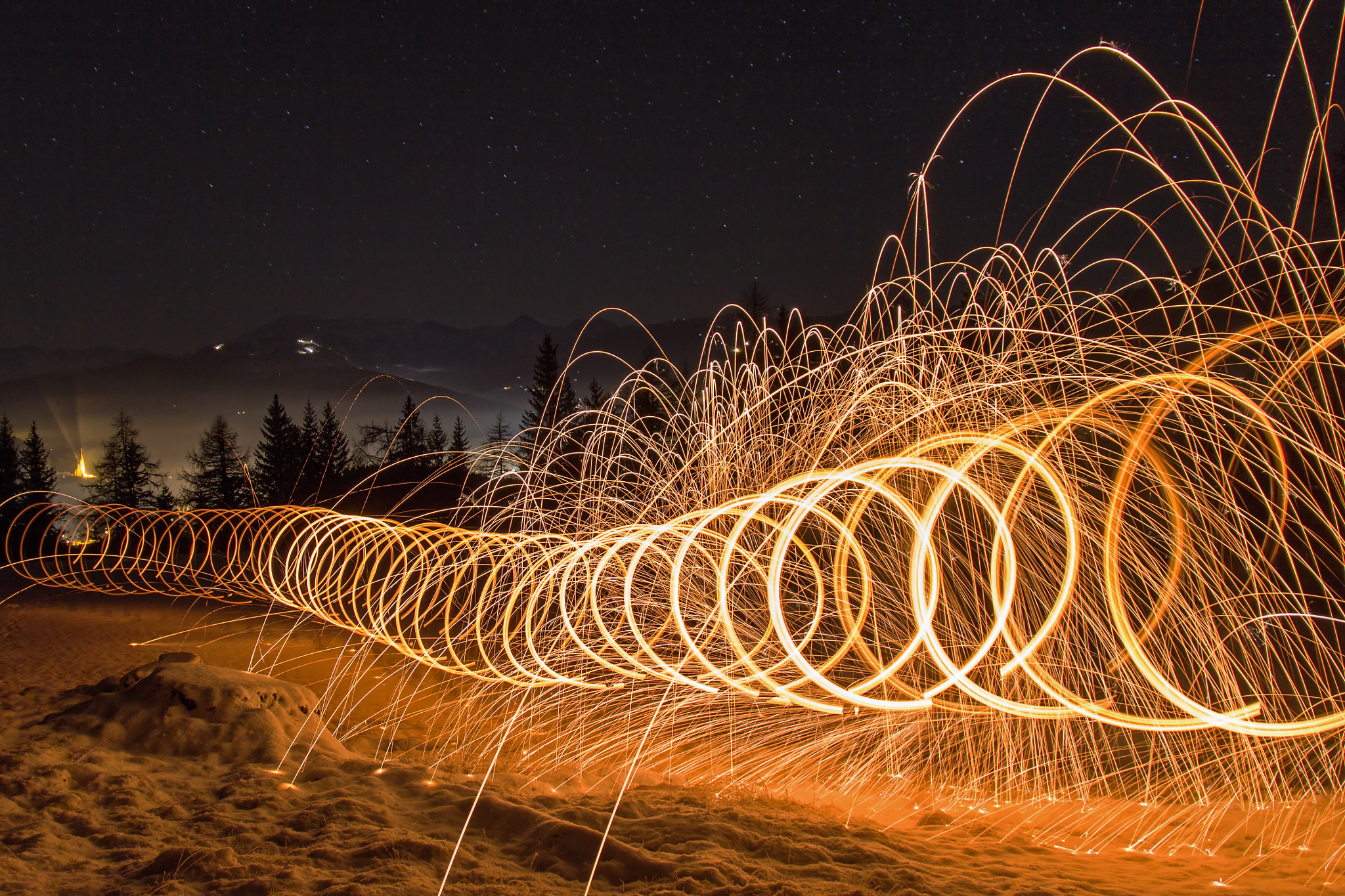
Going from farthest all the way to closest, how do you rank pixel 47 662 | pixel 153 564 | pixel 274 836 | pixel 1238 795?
pixel 153 564 < pixel 47 662 < pixel 1238 795 < pixel 274 836

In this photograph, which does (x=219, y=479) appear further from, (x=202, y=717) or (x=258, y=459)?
(x=202, y=717)

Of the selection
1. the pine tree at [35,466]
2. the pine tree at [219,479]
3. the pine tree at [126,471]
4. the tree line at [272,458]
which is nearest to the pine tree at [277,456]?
the tree line at [272,458]

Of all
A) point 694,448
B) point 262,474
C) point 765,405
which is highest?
point 765,405

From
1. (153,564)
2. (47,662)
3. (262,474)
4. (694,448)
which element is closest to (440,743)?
(694,448)

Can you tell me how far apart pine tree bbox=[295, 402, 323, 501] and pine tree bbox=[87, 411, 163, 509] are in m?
15.0

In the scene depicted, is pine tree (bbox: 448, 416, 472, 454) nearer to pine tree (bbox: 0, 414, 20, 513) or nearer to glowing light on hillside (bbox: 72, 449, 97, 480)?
glowing light on hillside (bbox: 72, 449, 97, 480)

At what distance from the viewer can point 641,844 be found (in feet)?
15.7

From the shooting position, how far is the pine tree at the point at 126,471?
6406 centimetres

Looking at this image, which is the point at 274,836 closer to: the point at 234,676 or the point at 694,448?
the point at 234,676

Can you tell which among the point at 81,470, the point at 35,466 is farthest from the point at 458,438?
the point at 35,466

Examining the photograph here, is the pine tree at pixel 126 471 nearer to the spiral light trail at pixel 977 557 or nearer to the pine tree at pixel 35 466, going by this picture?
the pine tree at pixel 35 466

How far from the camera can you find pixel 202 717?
7133 mm

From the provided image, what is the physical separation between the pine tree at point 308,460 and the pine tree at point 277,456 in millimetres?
507

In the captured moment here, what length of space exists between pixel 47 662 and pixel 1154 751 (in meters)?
16.3
